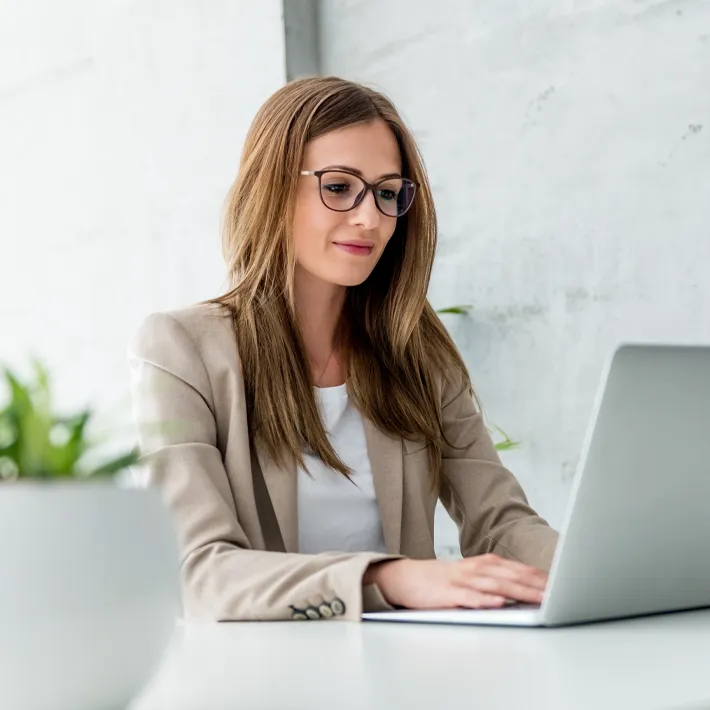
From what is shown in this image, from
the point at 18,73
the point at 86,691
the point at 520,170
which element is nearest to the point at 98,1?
the point at 18,73

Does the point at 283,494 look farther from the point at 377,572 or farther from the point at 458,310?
the point at 458,310

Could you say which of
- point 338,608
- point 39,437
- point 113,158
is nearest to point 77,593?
point 39,437

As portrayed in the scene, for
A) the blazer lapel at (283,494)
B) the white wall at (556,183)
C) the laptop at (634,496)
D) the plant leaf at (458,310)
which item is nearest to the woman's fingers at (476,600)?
the laptop at (634,496)

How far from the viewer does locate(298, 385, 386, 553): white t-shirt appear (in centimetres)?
189

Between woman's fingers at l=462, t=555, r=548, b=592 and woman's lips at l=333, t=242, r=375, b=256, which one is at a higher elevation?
woman's lips at l=333, t=242, r=375, b=256

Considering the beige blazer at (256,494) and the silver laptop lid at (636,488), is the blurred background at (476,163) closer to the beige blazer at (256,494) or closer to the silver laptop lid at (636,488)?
the beige blazer at (256,494)

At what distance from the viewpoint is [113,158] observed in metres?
3.98

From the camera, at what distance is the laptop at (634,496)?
89 centimetres

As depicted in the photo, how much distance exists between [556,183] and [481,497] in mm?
1028

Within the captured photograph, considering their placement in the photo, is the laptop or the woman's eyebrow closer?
the laptop

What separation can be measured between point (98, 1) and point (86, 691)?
12.8 ft

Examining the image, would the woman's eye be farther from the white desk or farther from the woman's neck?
the white desk

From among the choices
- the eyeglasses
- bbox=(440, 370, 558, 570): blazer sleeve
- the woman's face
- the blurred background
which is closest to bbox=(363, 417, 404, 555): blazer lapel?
bbox=(440, 370, 558, 570): blazer sleeve

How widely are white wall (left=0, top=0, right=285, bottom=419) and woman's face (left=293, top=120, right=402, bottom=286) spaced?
52.8 inches
